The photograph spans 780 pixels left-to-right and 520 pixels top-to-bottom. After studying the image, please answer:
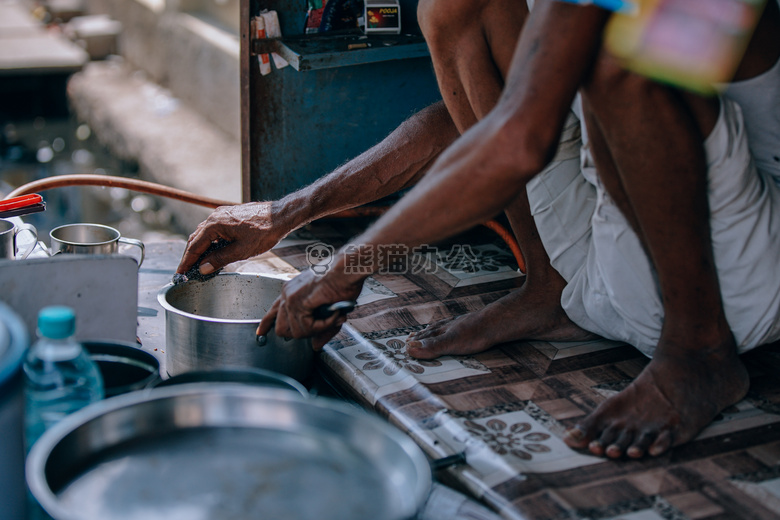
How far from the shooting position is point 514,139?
1471mm

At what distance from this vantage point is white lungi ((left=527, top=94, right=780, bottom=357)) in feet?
5.74

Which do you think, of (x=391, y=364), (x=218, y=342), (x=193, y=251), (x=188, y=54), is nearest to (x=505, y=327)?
(x=391, y=364)

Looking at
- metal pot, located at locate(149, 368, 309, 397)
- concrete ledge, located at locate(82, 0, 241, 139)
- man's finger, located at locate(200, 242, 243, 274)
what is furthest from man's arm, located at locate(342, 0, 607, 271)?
concrete ledge, located at locate(82, 0, 241, 139)

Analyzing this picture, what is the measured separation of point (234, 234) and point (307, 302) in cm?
57

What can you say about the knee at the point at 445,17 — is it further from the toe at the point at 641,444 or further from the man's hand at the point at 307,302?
the toe at the point at 641,444

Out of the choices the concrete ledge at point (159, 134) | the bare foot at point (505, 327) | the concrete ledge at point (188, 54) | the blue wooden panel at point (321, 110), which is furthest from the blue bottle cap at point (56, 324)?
the concrete ledge at point (188, 54)

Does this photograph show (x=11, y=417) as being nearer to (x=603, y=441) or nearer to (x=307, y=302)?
(x=307, y=302)

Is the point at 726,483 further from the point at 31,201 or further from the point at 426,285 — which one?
the point at 31,201

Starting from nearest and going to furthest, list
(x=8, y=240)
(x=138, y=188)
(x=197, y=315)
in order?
(x=197, y=315) < (x=8, y=240) < (x=138, y=188)

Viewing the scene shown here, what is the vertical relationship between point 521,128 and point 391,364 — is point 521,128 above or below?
above

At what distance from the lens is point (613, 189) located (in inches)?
71.8

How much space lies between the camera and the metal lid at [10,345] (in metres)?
1.17

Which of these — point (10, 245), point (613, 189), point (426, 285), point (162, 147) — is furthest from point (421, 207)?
point (162, 147)

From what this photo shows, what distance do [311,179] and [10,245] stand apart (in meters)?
1.20
